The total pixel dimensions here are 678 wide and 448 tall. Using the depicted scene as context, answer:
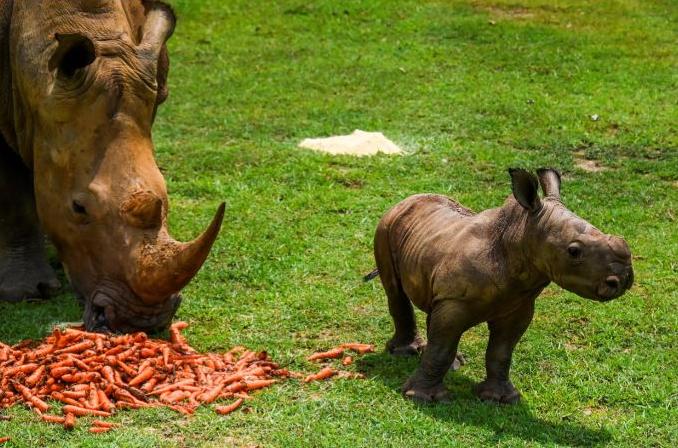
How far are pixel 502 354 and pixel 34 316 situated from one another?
3397mm

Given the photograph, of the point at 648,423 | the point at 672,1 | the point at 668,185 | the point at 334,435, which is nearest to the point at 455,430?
the point at 334,435

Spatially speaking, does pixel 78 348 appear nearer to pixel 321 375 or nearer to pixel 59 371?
pixel 59 371

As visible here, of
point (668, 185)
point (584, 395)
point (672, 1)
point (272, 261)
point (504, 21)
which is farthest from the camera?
point (672, 1)

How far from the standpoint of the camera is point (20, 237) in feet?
30.9

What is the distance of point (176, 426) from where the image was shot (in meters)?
6.70

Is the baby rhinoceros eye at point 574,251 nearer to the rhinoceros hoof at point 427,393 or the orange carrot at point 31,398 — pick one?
the rhinoceros hoof at point 427,393

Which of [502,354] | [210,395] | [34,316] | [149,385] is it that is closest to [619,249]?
[502,354]

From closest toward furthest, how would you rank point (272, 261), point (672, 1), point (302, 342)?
point (302, 342)
point (272, 261)
point (672, 1)

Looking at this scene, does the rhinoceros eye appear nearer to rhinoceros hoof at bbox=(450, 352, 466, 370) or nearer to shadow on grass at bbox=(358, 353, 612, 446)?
shadow on grass at bbox=(358, 353, 612, 446)

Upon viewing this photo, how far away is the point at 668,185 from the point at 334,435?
5944mm

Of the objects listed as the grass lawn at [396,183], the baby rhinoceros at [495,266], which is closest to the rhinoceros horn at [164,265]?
the grass lawn at [396,183]

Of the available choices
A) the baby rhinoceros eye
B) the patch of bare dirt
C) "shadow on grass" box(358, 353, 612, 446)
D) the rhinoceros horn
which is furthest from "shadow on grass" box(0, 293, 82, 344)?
the patch of bare dirt

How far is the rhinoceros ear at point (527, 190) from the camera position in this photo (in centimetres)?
660

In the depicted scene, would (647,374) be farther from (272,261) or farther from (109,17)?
(109,17)
